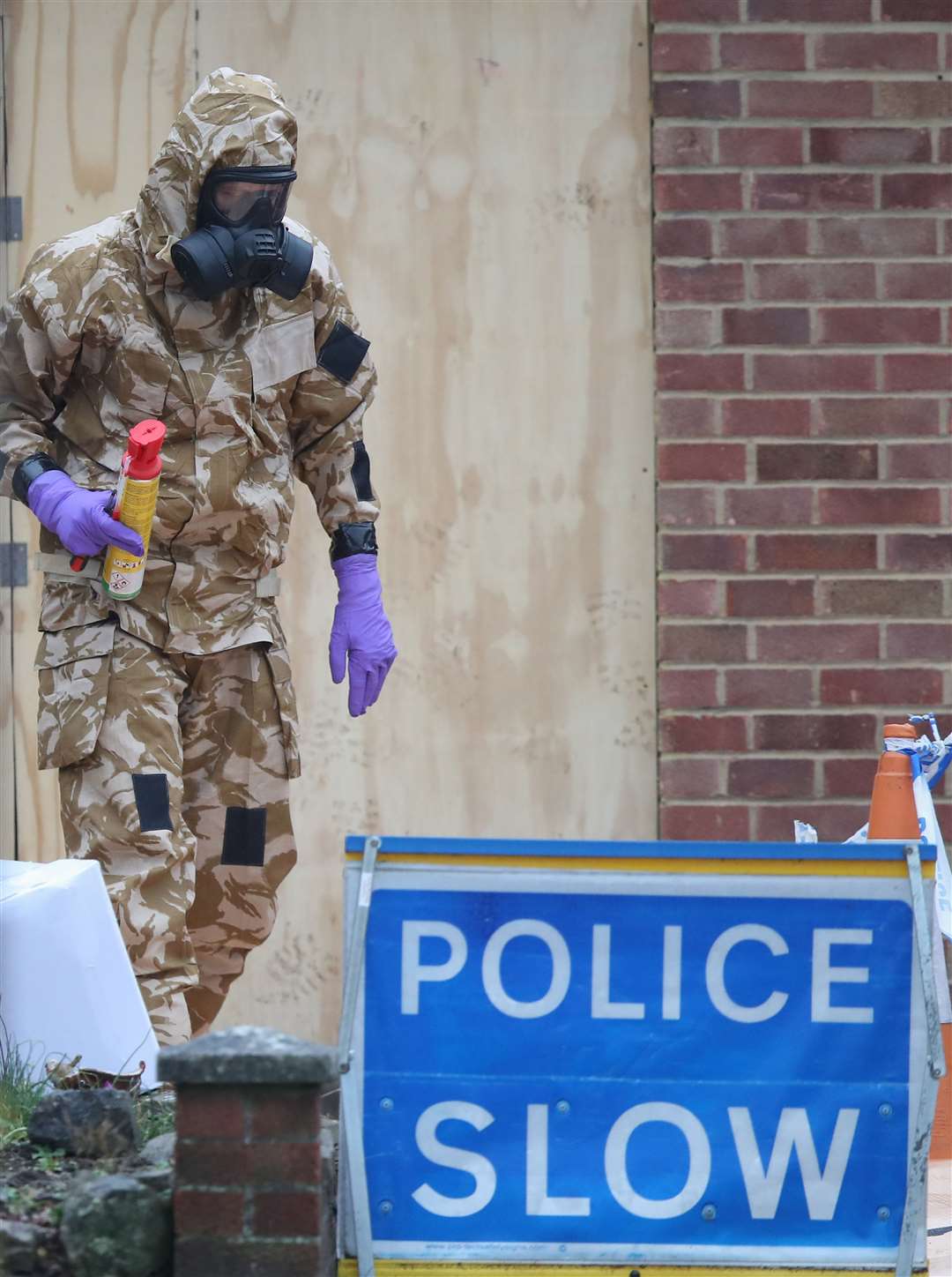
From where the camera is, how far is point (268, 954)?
5.38m

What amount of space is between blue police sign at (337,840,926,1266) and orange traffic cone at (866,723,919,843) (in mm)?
1777

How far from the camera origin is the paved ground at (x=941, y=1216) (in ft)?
11.3

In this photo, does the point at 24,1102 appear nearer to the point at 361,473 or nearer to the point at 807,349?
the point at 361,473

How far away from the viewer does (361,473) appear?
4324 mm

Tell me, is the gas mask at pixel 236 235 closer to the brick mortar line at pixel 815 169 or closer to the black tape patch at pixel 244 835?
the black tape patch at pixel 244 835

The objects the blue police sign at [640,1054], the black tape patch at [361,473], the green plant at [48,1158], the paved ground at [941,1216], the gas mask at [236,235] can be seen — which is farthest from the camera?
the black tape patch at [361,473]

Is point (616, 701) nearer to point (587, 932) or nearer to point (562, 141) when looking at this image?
point (562, 141)

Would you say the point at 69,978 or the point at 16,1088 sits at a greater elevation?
the point at 69,978

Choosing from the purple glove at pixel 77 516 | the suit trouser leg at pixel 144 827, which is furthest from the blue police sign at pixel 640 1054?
the purple glove at pixel 77 516

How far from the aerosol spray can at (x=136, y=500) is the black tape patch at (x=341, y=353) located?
20.4 inches

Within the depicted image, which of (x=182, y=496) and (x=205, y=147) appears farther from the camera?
(x=182, y=496)

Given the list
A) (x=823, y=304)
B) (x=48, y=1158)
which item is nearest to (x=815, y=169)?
(x=823, y=304)

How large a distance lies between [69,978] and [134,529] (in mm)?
890

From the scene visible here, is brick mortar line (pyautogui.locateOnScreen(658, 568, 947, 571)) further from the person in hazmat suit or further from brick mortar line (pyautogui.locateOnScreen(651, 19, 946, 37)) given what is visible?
brick mortar line (pyautogui.locateOnScreen(651, 19, 946, 37))
